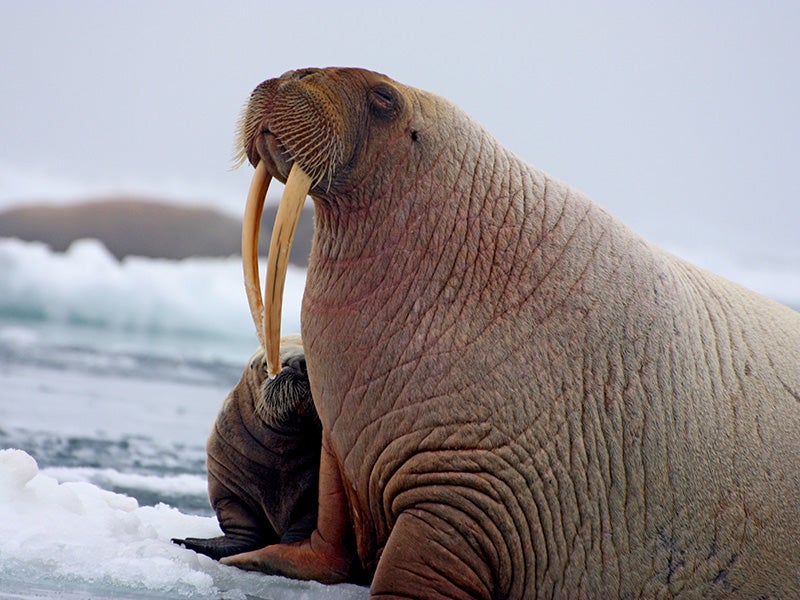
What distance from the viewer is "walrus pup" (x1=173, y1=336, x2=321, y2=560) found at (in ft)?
14.3

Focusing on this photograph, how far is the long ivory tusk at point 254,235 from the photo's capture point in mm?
3715

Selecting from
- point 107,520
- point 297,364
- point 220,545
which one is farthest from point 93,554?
point 297,364

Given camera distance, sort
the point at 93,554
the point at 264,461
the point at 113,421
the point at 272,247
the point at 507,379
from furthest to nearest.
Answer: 1. the point at 113,421
2. the point at 264,461
3. the point at 93,554
4. the point at 272,247
5. the point at 507,379

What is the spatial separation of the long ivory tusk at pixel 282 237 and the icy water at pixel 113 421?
101 centimetres

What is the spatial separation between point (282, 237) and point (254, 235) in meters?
0.26

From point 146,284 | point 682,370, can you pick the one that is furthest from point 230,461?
point 146,284

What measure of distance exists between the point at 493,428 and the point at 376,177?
0.92 m

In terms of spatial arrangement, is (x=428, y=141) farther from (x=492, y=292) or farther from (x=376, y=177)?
(x=492, y=292)

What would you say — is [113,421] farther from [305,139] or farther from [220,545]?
[305,139]

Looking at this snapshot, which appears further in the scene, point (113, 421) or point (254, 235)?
point (113, 421)

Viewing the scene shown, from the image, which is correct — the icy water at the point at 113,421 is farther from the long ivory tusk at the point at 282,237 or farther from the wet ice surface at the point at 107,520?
the long ivory tusk at the point at 282,237

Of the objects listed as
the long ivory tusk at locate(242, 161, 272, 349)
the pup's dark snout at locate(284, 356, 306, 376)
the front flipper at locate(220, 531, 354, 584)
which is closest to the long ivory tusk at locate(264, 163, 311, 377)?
the long ivory tusk at locate(242, 161, 272, 349)

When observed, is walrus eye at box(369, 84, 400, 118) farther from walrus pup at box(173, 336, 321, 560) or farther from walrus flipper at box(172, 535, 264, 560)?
walrus flipper at box(172, 535, 264, 560)

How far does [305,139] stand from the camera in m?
3.47
